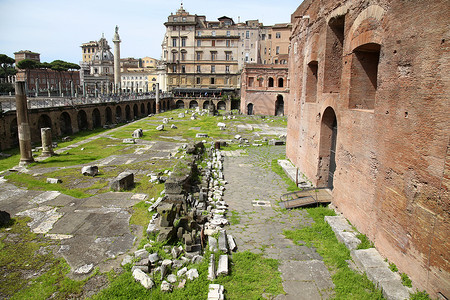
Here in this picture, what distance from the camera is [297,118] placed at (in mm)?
14891

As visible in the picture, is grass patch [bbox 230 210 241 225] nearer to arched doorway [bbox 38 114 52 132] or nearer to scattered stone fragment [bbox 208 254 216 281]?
scattered stone fragment [bbox 208 254 216 281]

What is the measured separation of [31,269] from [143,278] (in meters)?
2.66

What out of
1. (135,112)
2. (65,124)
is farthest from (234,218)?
(135,112)

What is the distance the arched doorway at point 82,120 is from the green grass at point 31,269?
74.2ft

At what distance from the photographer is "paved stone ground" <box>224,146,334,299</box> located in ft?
20.3

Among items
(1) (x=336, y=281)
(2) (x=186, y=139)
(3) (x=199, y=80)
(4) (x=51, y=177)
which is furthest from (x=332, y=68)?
(3) (x=199, y=80)

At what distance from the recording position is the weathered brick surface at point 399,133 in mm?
5047

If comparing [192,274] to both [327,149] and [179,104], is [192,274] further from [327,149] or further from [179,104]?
[179,104]

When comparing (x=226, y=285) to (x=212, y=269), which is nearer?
(x=226, y=285)

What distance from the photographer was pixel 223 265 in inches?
256

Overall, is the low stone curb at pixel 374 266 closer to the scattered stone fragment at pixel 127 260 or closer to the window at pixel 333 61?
the scattered stone fragment at pixel 127 260

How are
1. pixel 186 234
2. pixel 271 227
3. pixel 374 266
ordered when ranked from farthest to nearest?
pixel 271 227
pixel 186 234
pixel 374 266

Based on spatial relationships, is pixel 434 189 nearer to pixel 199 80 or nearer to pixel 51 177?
pixel 51 177

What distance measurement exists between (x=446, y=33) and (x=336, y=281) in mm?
4841
